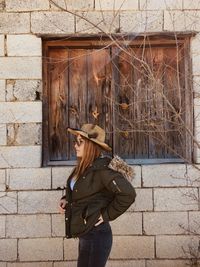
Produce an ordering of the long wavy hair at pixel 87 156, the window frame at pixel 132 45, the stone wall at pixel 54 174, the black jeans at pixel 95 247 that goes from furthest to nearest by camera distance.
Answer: the window frame at pixel 132 45
the stone wall at pixel 54 174
the long wavy hair at pixel 87 156
the black jeans at pixel 95 247

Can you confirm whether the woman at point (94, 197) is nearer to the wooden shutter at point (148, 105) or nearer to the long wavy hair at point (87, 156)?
the long wavy hair at point (87, 156)

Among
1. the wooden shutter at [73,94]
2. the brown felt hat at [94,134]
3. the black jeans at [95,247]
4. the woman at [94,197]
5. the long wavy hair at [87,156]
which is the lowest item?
the black jeans at [95,247]

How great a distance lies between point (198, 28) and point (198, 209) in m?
2.20

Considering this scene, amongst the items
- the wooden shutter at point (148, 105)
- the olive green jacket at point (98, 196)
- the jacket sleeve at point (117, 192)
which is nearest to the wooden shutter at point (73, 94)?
the wooden shutter at point (148, 105)

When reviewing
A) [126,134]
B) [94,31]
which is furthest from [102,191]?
[94,31]

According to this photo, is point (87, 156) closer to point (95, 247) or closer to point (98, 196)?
point (98, 196)

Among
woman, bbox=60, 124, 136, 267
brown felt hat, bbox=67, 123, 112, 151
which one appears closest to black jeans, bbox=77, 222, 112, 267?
woman, bbox=60, 124, 136, 267

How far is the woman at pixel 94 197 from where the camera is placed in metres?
3.66

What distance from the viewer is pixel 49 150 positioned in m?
5.61

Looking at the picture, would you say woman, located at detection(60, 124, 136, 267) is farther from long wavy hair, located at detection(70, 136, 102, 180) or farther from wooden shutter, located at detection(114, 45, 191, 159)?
wooden shutter, located at detection(114, 45, 191, 159)

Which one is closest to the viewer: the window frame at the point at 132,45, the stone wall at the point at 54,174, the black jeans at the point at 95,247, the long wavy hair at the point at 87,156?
the black jeans at the point at 95,247

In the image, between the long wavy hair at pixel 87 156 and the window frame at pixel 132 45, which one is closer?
the long wavy hair at pixel 87 156

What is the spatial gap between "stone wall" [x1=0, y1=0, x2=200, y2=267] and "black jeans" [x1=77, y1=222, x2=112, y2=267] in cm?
Answer: 168

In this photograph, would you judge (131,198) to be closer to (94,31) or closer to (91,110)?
(91,110)
